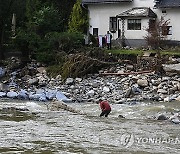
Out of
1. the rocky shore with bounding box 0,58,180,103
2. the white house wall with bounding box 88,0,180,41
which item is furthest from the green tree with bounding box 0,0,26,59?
the rocky shore with bounding box 0,58,180,103

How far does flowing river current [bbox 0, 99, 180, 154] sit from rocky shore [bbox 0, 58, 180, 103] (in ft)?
10.0

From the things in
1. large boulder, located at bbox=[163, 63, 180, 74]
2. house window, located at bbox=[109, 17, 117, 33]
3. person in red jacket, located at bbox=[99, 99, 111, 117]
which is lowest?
person in red jacket, located at bbox=[99, 99, 111, 117]

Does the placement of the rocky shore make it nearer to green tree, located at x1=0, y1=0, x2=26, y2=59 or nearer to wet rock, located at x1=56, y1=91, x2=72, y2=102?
wet rock, located at x1=56, y1=91, x2=72, y2=102

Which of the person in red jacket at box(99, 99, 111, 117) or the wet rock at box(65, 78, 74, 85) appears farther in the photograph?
the wet rock at box(65, 78, 74, 85)

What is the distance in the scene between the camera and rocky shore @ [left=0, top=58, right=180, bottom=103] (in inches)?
1156

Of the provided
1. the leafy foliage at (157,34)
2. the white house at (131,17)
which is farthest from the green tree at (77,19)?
the leafy foliage at (157,34)

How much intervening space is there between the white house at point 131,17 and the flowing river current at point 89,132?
18206mm

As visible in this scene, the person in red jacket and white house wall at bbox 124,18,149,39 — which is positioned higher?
white house wall at bbox 124,18,149,39

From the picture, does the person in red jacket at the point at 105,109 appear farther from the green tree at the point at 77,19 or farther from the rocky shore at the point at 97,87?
the green tree at the point at 77,19

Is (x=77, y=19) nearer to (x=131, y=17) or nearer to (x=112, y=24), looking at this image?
(x=112, y=24)

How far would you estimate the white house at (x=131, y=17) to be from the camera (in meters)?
43.0

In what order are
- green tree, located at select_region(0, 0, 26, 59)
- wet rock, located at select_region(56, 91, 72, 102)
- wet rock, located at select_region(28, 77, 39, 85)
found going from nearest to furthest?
wet rock, located at select_region(56, 91, 72, 102), wet rock, located at select_region(28, 77, 39, 85), green tree, located at select_region(0, 0, 26, 59)

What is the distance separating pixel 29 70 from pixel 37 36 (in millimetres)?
3377

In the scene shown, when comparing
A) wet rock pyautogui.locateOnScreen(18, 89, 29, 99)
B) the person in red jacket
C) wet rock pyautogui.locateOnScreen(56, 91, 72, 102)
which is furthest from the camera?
wet rock pyautogui.locateOnScreen(18, 89, 29, 99)
